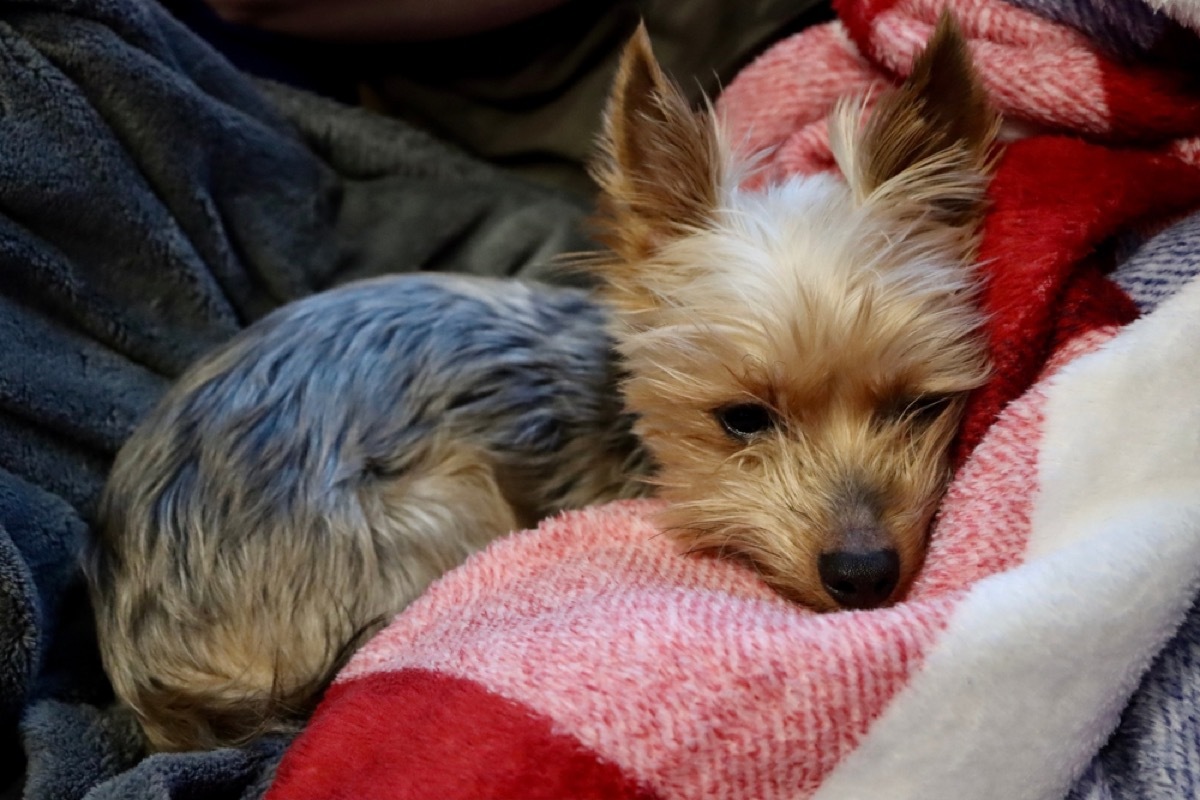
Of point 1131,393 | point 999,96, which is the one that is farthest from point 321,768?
point 999,96

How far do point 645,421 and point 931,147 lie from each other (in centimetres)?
59

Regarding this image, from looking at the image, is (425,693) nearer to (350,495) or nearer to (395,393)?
(350,495)

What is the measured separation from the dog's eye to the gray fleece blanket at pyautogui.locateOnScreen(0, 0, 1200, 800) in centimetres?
51

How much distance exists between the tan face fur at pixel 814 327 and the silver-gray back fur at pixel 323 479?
0.86ft

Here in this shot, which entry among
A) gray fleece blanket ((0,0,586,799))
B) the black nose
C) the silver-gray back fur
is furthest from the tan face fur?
gray fleece blanket ((0,0,586,799))

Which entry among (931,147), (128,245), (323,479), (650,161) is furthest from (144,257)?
(931,147)

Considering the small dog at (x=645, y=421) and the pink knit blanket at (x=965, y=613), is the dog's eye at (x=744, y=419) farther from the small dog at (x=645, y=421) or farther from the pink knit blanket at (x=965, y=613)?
the pink knit blanket at (x=965, y=613)

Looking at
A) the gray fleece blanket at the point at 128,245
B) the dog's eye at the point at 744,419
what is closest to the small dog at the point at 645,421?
the dog's eye at the point at 744,419

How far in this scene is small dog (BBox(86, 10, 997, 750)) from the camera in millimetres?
1386

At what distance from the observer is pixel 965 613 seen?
41.0 inches

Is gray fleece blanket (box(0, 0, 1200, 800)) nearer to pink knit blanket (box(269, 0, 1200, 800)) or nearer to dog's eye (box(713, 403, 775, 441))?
pink knit blanket (box(269, 0, 1200, 800))

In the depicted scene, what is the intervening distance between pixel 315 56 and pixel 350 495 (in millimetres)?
1195

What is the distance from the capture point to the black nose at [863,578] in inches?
49.4

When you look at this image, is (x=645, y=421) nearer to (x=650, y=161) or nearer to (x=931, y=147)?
(x=650, y=161)
